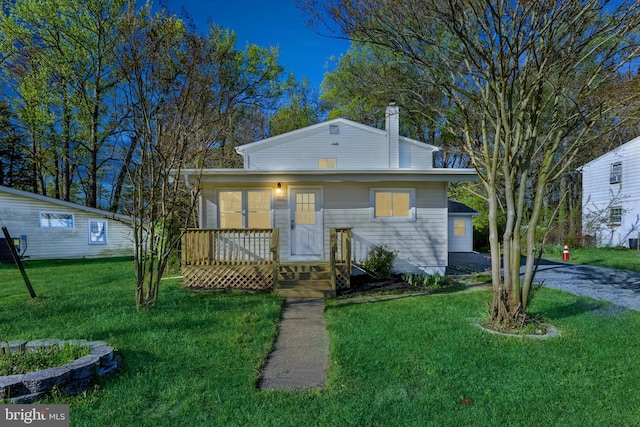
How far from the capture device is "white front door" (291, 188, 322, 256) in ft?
29.0

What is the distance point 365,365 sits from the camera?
3480mm

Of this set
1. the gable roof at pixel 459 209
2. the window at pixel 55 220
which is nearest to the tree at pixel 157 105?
the window at pixel 55 220

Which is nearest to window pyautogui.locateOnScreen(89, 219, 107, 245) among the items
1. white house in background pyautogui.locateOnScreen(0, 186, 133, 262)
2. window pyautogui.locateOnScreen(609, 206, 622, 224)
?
white house in background pyautogui.locateOnScreen(0, 186, 133, 262)

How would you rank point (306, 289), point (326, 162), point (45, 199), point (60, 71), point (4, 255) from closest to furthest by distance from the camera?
point (306, 289), point (326, 162), point (4, 255), point (45, 199), point (60, 71)

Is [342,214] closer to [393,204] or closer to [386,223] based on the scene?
[386,223]

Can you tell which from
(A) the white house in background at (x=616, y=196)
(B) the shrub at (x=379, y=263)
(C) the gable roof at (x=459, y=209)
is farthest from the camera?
(A) the white house in background at (x=616, y=196)

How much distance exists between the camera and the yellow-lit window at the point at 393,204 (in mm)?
8820

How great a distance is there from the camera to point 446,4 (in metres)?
4.66

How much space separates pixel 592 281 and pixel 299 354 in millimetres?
8170

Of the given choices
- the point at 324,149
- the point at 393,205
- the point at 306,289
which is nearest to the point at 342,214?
the point at 393,205

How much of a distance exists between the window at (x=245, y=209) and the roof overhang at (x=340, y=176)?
485 millimetres

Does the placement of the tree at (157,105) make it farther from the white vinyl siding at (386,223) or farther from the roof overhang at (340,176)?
the white vinyl siding at (386,223)

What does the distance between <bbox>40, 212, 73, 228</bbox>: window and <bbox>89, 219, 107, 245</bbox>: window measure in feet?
2.61

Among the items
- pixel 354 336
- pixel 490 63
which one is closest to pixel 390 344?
pixel 354 336
